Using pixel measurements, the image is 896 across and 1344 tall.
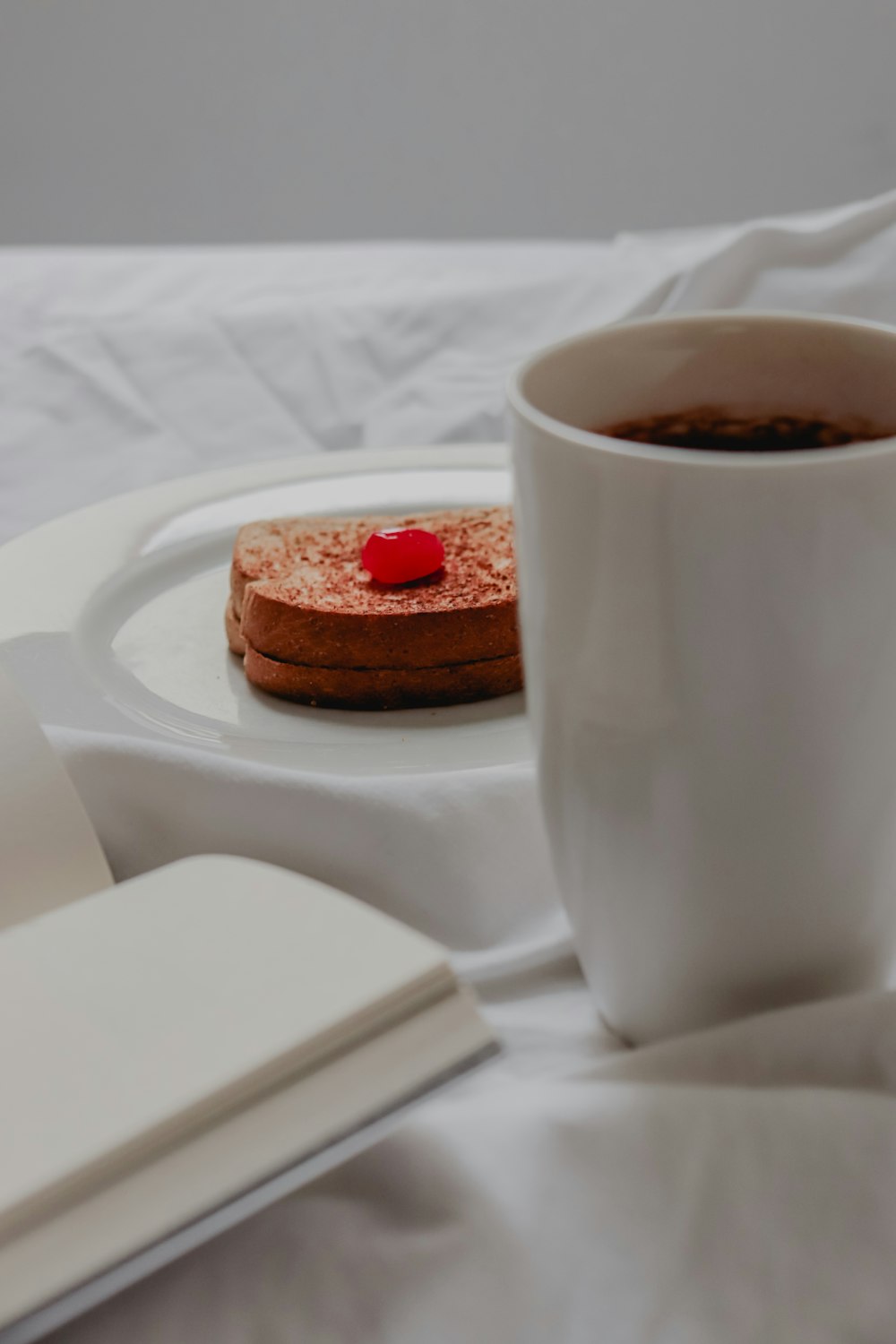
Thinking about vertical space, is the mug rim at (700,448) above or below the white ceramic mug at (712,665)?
above

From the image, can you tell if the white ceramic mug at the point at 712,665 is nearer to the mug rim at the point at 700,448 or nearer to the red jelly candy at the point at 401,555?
the mug rim at the point at 700,448

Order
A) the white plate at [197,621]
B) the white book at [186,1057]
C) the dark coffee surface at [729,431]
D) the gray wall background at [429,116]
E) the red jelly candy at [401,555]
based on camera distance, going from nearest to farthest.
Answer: the white book at [186,1057] < the dark coffee surface at [729,431] < the white plate at [197,621] < the red jelly candy at [401,555] < the gray wall background at [429,116]

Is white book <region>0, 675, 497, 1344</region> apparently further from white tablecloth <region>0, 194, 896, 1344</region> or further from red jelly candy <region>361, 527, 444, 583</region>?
red jelly candy <region>361, 527, 444, 583</region>

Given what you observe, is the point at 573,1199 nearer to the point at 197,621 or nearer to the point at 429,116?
the point at 197,621

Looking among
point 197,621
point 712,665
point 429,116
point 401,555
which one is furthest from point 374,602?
point 429,116

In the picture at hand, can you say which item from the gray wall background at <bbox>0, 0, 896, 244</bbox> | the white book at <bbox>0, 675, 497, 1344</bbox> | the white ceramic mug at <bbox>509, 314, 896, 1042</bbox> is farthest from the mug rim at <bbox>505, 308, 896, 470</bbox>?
the gray wall background at <bbox>0, 0, 896, 244</bbox>

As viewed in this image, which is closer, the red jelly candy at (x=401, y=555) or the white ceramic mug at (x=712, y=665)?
the white ceramic mug at (x=712, y=665)

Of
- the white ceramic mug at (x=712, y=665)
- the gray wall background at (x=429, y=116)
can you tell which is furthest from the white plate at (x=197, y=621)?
the gray wall background at (x=429, y=116)

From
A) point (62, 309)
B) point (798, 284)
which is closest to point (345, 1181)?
point (798, 284)
